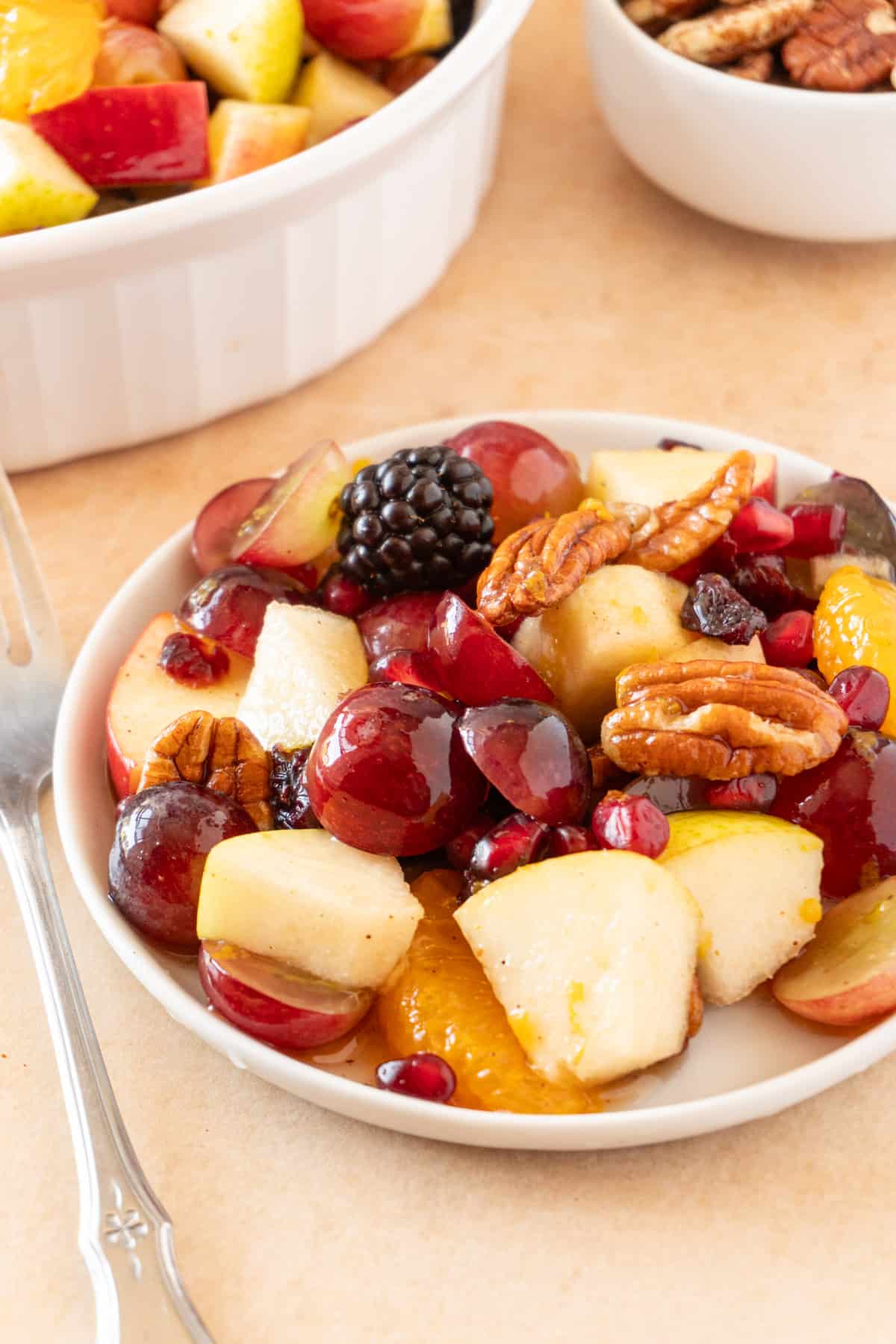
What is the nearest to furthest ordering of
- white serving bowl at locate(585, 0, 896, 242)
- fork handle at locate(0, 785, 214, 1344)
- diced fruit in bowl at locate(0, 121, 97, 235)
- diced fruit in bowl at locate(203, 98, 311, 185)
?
fork handle at locate(0, 785, 214, 1344), diced fruit in bowl at locate(0, 121, 97, 235), diced fruit in bowl at locate(203, 98, 311, 185), white serving bowl at locate(585, 0, 896, 242)

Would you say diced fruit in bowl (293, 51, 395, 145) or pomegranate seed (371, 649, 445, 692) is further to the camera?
diced fruit in bowl (293, 51, 395, 145)

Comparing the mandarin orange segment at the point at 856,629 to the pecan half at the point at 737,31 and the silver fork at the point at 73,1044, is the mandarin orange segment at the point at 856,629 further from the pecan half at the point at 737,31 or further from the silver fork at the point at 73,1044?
the pecan half at the point at 737,31

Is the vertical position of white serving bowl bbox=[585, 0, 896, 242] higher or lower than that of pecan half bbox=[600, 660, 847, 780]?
higher

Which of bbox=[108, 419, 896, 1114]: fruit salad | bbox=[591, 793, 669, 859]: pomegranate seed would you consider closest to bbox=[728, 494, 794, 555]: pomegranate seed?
bbox=[108, 419, 896, 1114]: fruit salad

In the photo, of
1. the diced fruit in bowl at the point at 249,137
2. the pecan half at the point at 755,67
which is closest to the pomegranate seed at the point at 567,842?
the diced fruit in bowl at the point at 249,137

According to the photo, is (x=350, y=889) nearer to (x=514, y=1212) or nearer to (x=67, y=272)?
(x=514, y=1212)

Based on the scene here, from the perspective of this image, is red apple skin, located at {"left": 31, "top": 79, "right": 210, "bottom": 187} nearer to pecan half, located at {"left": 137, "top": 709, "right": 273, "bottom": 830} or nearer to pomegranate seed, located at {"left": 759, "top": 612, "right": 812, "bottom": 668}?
pecan half, located at {"left": 137, "top": 709, "right": 273, "bottom": 830}

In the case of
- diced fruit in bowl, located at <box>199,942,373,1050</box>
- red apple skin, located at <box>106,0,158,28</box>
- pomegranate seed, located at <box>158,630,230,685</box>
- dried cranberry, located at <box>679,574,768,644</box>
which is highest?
red apple skin, located at <box>106,0,158,28</box>

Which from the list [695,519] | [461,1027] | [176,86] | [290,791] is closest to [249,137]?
[176,86]
